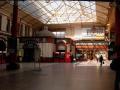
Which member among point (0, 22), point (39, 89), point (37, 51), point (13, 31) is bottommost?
point (39, 89)

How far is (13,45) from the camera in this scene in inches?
910

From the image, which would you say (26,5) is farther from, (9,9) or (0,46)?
(0,46)

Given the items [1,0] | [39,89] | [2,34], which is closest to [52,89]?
[39,89]

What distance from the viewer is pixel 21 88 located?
9.88 meters

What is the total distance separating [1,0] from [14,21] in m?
16.2

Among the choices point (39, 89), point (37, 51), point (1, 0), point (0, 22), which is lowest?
point (39, 89)

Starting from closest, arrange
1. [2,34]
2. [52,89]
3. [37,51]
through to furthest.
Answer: [52,89] < [37,51] < [2,34]

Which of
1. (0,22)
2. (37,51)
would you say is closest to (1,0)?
(0,22)

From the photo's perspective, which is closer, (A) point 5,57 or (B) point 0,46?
(B) point 0,46

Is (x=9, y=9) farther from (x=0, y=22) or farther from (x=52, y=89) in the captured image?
(x=52, y=89)

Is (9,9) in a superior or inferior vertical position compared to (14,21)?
superior

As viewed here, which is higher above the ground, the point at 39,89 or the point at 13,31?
the point at 13,31

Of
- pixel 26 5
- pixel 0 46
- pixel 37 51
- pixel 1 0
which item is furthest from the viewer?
pixel 26 5

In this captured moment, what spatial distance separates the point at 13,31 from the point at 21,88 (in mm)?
14760
